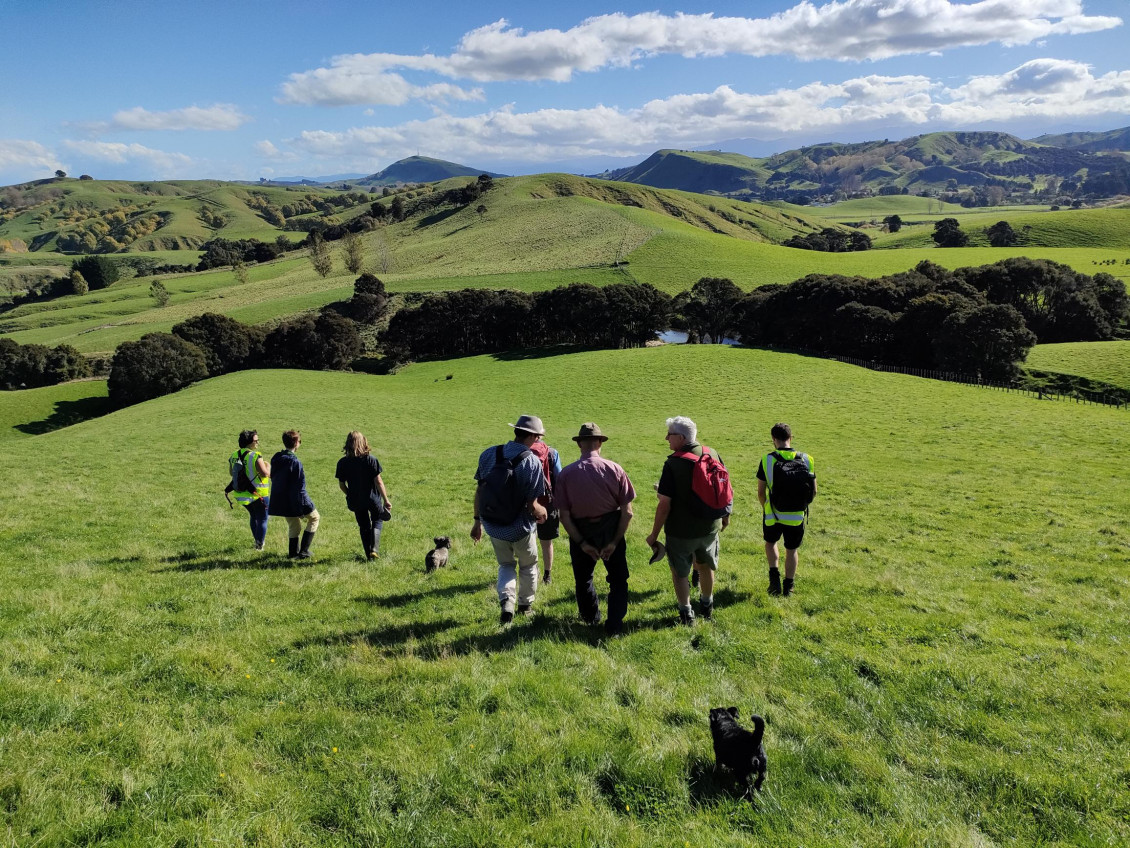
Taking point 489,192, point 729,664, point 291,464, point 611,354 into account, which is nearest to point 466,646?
point 729,664

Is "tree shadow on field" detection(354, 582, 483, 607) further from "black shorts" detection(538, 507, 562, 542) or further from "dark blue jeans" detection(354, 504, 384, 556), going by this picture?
"dark blue jeans" detection(354, 504, 384, 556)

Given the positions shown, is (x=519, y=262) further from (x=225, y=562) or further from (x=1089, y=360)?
(x=225, y=562)

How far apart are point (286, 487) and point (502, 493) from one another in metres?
5.64

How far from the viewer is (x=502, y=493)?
7.83 metres

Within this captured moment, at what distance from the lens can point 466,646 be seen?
7.49 metres

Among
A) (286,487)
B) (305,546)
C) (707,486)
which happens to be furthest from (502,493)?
(305,546)

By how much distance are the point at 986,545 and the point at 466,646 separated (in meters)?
13.2

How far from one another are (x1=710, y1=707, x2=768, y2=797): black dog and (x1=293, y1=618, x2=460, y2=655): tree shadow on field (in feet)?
14.0

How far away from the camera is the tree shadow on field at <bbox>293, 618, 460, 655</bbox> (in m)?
7.45

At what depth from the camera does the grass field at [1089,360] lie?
157 feet

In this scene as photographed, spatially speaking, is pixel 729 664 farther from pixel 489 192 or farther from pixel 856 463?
pixel 489 192

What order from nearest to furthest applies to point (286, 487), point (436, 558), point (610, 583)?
point (610, 583) → point (436, 558) → point (286, 487)

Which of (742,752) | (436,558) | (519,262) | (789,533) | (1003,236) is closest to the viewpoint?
(742,752)

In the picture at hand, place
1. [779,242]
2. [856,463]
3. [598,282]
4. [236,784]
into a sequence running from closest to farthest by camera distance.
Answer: [236,784], [856,463], [598,282], [779,242]
